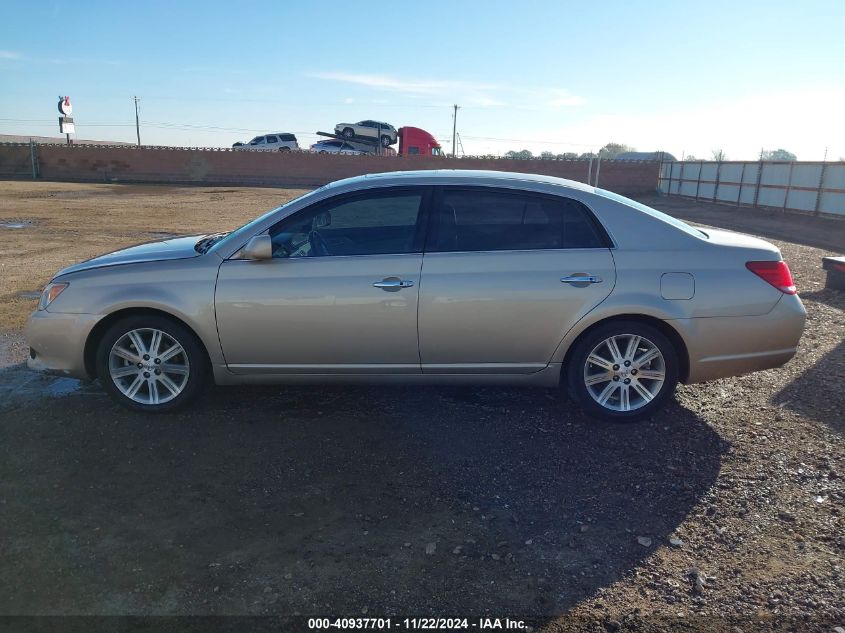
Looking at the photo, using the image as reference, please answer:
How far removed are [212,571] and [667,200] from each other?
3445cm

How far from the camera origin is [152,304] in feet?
15.0

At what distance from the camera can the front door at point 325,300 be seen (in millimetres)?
4492

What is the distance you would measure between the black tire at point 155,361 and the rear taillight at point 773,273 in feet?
12.7

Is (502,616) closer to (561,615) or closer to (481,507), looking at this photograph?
(561,615)

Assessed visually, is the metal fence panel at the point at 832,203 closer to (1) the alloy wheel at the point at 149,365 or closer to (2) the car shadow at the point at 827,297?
(2) the car shadow at the point at 827,297

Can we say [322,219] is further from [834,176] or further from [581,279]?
[834,176]

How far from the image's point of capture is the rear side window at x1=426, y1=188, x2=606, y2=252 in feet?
15.1

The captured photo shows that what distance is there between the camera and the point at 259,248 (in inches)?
177

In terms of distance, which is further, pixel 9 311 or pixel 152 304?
pixel 9 311

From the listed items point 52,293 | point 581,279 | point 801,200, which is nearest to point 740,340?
point 581,279

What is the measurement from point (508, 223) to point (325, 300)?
1.38 metres

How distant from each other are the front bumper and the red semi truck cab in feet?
134

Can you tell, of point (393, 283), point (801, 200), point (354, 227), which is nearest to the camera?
point (393, 283)

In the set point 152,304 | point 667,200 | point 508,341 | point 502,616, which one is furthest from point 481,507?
point 667,200
